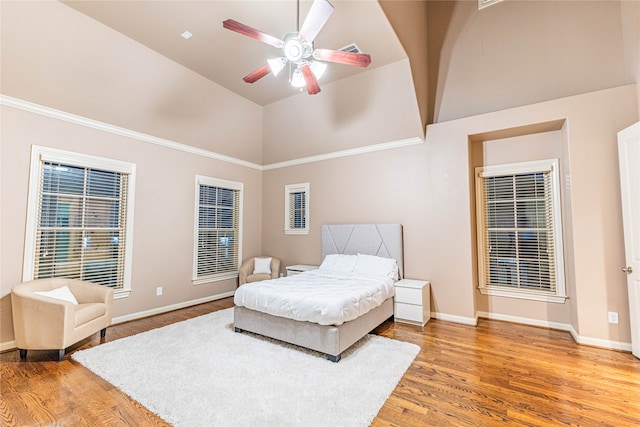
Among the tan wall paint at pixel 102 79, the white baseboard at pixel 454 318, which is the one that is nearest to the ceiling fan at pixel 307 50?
the tan wall paint at pixel 102 79

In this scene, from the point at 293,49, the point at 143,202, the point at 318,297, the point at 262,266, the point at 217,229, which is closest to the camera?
the point at 293,49

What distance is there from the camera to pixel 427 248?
15.1ft

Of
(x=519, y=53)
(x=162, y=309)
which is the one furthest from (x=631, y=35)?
(x=162, y=309)

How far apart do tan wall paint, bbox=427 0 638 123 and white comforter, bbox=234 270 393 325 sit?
3.04m

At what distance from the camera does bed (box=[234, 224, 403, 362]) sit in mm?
3045

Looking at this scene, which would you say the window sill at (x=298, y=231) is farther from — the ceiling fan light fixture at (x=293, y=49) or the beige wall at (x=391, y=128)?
the ceiling fan light fixture at (x=293, y=49)

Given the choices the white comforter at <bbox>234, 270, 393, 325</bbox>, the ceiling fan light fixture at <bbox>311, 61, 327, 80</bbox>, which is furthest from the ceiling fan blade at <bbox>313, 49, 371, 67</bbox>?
the white comforter at <bbox>234, 270, 393, 325</bbox>

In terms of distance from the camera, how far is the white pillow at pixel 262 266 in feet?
19.9

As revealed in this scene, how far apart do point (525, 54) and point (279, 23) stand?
3.48 metres

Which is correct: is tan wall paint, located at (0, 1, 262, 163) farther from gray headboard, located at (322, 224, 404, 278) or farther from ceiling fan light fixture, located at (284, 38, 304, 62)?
gray headboard, located at (322, 224, 404, 278)

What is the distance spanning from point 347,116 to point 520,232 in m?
3.26

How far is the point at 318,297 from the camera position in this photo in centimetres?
319

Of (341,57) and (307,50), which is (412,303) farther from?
(307,50)

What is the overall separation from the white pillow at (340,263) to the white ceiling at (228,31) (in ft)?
9.81
